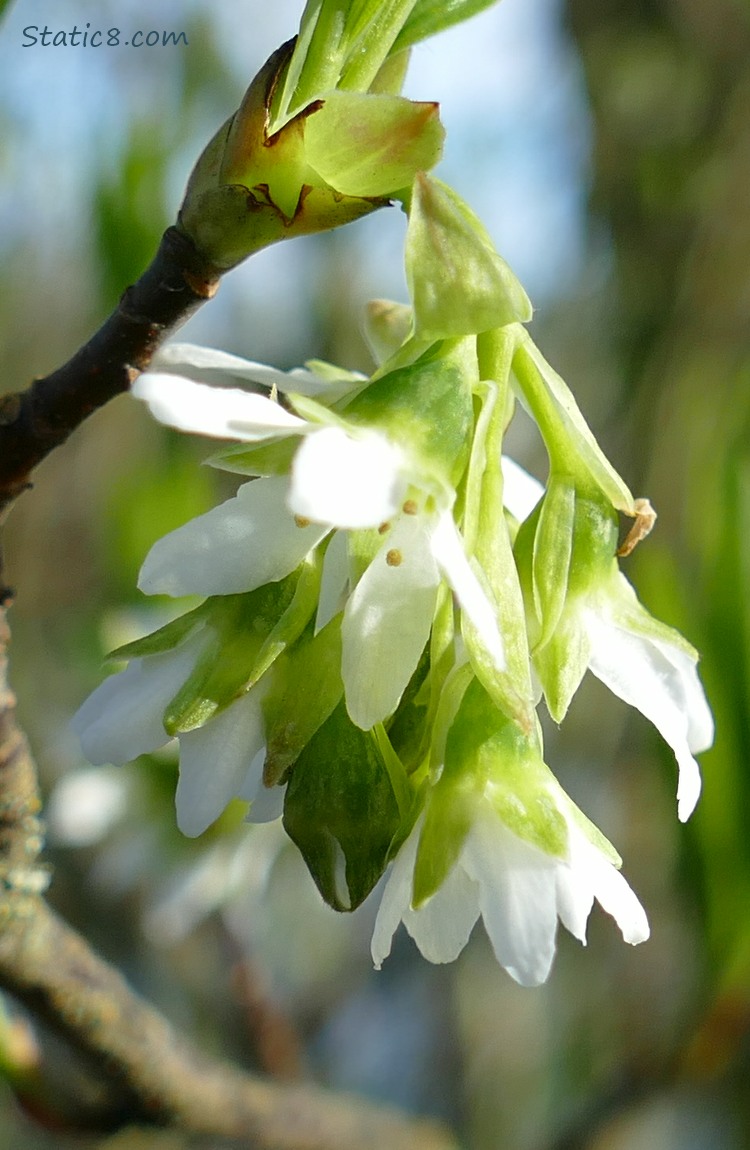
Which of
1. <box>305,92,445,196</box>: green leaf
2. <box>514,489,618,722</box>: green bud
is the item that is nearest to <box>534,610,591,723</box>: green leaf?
<box>514,489,618,722</box>: green bud

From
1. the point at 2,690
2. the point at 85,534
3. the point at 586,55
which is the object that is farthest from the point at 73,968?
the point at 586,55

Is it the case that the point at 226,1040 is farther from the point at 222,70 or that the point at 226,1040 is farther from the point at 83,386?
the point at 83,386

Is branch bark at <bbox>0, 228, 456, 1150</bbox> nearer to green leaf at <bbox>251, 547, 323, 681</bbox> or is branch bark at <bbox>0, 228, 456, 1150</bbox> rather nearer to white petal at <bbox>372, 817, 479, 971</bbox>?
green leaf at <bbox>251, 547, 323, 681</bbox>

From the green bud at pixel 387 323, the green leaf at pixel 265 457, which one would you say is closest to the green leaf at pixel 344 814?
the green leaf at pixel 265 457

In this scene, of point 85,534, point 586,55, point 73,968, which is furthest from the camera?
point 85,534

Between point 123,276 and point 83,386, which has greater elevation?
point 83,386

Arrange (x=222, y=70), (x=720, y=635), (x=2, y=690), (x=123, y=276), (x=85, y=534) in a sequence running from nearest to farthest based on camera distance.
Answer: (x=2, y=690) → (x=720, y=635) → (x=123, y=276) → (x=222, y=70) → (x=85, y=534)

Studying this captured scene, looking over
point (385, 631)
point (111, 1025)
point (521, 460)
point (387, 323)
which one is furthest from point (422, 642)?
point (521, 460)

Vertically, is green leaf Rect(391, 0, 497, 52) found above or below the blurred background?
above

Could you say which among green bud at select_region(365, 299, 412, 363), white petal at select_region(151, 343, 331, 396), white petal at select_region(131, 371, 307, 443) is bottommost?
white petal at select_region(151, 343, 331, 396)
